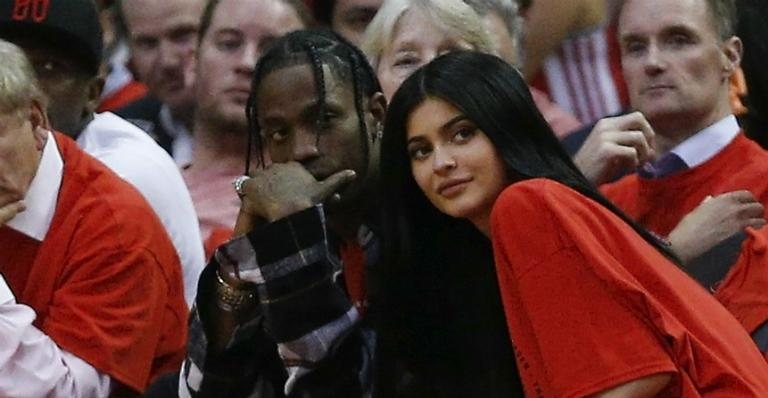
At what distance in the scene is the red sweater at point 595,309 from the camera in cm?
331

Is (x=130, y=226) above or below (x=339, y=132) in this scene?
below

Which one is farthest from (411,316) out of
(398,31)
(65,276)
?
(398,31)

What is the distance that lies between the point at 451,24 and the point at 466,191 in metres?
1.05

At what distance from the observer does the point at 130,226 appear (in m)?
4.21

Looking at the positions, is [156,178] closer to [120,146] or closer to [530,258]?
[120,146]

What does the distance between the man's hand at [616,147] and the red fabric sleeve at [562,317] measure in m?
1.14

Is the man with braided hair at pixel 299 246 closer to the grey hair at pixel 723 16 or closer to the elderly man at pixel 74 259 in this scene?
the elderly man at pixel 74 259

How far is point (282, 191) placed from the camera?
12.4 ft

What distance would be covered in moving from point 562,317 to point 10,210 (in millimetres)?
1305

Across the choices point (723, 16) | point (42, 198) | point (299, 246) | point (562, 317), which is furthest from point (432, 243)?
point (723, 16)

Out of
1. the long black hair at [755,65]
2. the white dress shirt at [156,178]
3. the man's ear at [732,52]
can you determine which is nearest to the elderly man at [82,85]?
the white dress shirt at [156,178]

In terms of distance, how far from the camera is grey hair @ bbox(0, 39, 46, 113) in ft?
13.6

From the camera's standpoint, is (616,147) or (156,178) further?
(156,178)

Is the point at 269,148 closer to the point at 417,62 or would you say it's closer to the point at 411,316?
the point at 411,316
